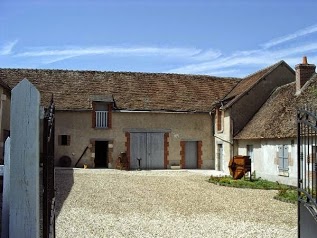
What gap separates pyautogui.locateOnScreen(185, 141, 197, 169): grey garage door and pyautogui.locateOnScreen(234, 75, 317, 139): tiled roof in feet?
15.0

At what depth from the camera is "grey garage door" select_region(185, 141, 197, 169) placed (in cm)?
2702

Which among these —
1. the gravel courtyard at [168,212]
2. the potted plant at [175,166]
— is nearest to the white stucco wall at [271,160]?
the gravel courtyard at [168,212]

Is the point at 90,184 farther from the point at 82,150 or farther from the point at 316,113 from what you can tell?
the point at 316,113

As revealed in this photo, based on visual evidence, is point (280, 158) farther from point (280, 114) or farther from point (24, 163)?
point (24, 163)

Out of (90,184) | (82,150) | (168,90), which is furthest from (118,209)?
(168,90)

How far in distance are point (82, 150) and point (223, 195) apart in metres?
13.9

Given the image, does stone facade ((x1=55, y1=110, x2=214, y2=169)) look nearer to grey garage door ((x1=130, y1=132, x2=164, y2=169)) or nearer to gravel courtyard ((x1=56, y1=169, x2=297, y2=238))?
grey garage door ((x1=130, y1=132, x2=164, y2=169))

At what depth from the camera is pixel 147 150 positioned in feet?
86.9

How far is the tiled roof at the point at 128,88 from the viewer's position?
87.4 feet

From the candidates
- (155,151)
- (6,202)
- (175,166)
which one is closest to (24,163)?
(6,202)

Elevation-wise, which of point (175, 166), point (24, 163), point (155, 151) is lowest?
point (175, 166)

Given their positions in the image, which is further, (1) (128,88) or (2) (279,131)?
(1) (128,88)

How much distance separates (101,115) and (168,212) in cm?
1648

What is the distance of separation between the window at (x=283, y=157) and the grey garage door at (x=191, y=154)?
9523 millimetres
